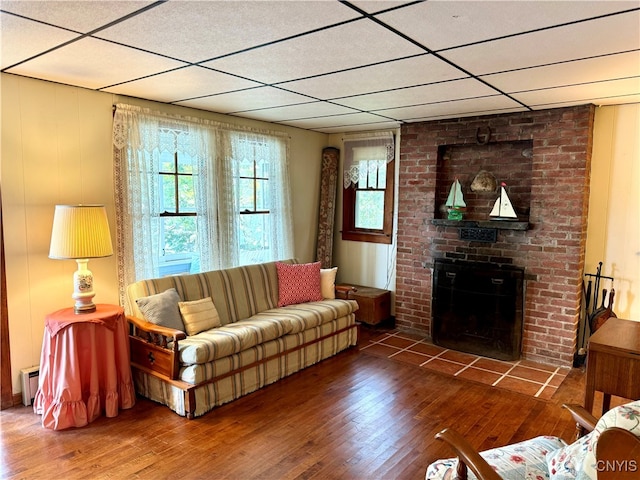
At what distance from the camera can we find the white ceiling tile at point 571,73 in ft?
8.38

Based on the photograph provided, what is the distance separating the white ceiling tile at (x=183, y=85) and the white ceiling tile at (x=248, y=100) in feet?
0.46

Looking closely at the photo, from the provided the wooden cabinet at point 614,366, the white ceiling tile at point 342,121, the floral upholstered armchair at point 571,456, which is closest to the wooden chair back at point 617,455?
the floral upholstered armchair at point 571,456

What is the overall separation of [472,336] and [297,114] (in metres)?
2.85

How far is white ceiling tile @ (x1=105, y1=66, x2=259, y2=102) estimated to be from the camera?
293cm

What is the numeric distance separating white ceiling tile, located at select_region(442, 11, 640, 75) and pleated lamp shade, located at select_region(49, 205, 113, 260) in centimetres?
250

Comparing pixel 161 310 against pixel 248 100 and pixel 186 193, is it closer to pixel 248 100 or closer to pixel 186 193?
pixel 186 193

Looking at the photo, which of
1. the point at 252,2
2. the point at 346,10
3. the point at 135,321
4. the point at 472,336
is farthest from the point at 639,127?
the point at 135,321

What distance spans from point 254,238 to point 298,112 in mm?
1450

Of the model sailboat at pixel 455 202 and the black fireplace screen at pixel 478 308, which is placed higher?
the model sailboat at pixel 455 202

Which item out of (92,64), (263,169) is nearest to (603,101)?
(263,169)

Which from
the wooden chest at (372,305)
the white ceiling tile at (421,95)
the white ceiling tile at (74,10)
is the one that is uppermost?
the white ceiling tile at (421,95)

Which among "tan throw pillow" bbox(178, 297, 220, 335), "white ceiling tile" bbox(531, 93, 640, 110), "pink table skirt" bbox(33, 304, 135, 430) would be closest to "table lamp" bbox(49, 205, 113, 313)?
"pink table skirt" bbox(33, 304, 135, 430)

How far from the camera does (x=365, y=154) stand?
546 centimetres

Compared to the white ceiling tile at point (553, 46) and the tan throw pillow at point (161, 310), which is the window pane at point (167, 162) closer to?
the tan throw pillow at point (161, 310)
